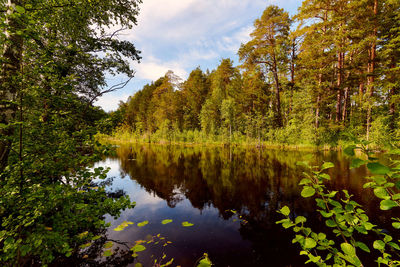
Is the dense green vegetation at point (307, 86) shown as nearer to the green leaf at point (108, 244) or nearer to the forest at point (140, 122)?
the forest at point (140, 122)

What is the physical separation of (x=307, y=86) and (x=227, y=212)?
22.2 metres

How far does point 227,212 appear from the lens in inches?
272

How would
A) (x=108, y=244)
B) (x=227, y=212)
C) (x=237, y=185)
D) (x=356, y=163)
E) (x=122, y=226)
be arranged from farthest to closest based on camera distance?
(x=237, y=185) → (x=227, y=212) → (x=122, y=226) → (x=108, y=244) → (x=356, y=163)

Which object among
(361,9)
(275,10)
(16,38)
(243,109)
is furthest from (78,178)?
(243,109)

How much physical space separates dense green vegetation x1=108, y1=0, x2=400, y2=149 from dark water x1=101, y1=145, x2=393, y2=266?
3.81 metres

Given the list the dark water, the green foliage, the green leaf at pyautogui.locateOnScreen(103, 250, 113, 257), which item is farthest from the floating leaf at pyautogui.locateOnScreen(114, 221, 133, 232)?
the green foliage

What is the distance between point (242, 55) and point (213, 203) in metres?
21.6

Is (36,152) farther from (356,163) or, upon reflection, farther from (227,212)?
(227,212)

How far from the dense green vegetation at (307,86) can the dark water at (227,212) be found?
→ 3.81 meters

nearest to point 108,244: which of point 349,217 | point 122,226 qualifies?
point 122,226

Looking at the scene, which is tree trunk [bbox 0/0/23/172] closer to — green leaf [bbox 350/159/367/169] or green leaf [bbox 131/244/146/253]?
green leaf [bbox 131/244/146/253]

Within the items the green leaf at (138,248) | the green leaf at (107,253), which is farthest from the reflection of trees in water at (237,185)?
the green leaf at (107,253)

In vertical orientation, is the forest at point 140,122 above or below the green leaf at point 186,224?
above

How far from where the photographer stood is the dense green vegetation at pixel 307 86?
49.3 feet
